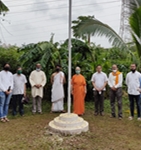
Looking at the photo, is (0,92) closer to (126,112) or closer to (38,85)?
(38,85)

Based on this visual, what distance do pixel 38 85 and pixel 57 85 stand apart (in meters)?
0.61

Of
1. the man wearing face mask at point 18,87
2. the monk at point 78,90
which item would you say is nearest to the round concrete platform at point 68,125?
the monk at point 78,90

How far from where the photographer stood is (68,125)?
16.7 feet

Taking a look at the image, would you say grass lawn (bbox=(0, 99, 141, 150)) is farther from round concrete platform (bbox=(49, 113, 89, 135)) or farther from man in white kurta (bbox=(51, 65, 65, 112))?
man in white kurta (bbox=(51, 65, 65, 112))

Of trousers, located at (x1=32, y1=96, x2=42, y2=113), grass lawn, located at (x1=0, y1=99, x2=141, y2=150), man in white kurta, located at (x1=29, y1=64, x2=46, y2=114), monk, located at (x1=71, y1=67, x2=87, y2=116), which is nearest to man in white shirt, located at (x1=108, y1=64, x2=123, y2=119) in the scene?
grass lawn, located at (x1=0, y1=99, x2=141, y2=150)

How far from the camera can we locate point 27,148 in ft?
14.2

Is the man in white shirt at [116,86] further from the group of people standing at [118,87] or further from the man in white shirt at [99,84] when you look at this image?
the man in white shirt at [99,84]

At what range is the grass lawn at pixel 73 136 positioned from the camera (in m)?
4.47

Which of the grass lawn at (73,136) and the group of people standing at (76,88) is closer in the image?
the grass lawn at (73,136)

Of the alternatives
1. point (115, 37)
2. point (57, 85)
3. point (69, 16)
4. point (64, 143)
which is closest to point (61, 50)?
point (57, 85)

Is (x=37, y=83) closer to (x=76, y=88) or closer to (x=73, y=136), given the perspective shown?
(x=76, y=88)

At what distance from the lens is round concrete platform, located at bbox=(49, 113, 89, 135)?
5.01 m

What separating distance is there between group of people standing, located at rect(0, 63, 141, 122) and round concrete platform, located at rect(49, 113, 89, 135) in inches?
61.3

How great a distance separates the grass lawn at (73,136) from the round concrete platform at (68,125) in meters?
0.12
